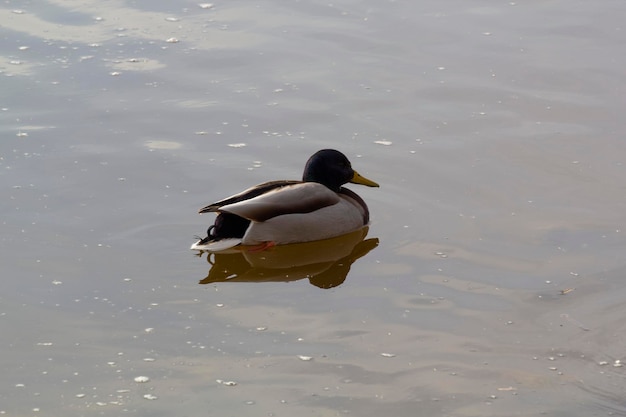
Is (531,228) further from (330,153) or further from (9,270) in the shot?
(9,270)

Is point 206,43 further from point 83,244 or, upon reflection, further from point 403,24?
point 83,244

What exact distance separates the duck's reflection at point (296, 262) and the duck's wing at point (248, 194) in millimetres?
328

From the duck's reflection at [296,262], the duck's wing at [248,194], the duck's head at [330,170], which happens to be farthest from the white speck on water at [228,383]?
the duck's head at [330,170]

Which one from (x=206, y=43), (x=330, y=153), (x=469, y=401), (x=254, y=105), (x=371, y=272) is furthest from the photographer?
(x=206, y=43)

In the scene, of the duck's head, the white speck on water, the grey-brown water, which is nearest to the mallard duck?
the duck's head


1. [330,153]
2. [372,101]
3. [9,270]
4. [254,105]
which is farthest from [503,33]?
[9,270]

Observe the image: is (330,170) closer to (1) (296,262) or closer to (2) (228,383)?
(1) (296,262)

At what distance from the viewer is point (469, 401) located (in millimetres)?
6238

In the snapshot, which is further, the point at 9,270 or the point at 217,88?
the point at 217,88

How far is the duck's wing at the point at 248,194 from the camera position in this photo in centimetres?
832

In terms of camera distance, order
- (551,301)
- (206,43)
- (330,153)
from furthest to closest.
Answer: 1. (206,43)
2. (330,153)
3. (551,301)

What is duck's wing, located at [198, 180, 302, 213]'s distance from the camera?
832 cm

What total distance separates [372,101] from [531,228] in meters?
2.76

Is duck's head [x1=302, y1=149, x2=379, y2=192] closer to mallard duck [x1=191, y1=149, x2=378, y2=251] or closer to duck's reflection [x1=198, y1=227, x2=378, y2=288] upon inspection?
mallard duck [x1=191, y1=149, x2=378, y2=251]
